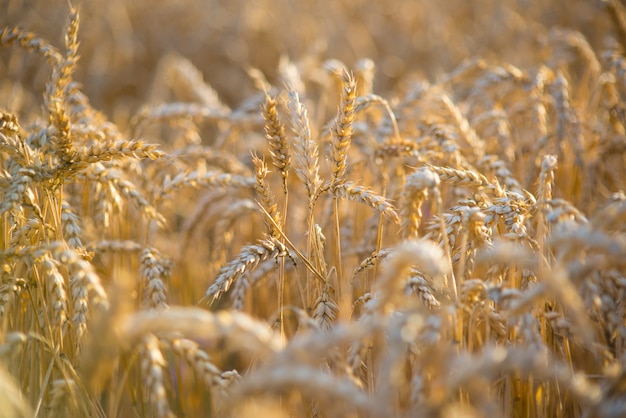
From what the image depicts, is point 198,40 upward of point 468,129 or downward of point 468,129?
upward

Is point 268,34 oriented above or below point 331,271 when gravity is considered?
above

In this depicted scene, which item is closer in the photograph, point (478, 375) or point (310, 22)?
point (478, 375)

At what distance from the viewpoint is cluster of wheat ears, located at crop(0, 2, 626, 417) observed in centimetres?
98

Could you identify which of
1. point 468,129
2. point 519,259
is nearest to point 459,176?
point 519,259

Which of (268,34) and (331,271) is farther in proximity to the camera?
(268,34)

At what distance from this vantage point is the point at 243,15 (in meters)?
6.23

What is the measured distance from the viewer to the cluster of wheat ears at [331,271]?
0.98 m

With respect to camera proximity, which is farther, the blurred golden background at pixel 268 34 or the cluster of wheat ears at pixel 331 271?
the blurred golden background at pixel 268 34

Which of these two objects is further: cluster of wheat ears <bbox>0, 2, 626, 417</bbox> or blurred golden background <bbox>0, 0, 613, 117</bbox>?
blurred golden background <bbox>0, 0, 613, 117</bbox>

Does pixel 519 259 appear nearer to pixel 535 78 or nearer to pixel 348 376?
pixel 348 376

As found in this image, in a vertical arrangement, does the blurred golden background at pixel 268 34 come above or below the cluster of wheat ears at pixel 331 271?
above

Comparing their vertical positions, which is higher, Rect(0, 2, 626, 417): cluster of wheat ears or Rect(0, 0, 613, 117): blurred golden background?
Rect(0, 0, 613, 117): blurred golden background

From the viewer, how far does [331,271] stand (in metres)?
1.60

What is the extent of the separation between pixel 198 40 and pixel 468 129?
15.2 feet
